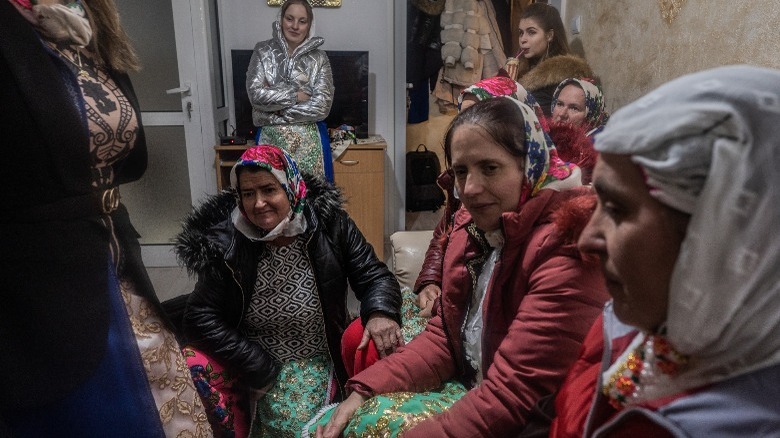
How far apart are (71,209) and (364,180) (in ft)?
9.02

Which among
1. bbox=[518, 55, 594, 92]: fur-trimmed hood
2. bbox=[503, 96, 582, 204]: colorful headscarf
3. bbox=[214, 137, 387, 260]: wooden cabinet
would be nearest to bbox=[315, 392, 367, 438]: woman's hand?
bbox=[503, 96, 582, 204]: colorful headscarf

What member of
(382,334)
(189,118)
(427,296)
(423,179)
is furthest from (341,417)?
(423,179)

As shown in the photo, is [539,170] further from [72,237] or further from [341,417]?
[72,237]

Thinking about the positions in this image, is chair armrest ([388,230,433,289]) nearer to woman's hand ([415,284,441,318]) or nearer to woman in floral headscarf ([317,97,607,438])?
woman's hand ([415,284,441,318])

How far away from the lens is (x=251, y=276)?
5.00ft

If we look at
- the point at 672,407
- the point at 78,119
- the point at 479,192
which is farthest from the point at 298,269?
the point at 672,407

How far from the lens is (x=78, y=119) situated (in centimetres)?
68

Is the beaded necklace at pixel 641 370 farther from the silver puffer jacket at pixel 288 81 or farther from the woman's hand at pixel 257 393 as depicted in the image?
the silver puffer jacket at pixel 288 81

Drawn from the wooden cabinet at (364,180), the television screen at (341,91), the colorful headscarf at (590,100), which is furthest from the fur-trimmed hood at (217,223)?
the television screen at (341,91)

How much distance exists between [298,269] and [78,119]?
0.94 m

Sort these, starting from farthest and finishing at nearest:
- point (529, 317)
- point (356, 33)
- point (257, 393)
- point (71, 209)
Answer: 1. point (356, 33)
2. point (257, 393)
3. point (529, 317)
4. point (71, 209)

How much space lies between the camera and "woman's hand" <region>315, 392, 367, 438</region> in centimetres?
108

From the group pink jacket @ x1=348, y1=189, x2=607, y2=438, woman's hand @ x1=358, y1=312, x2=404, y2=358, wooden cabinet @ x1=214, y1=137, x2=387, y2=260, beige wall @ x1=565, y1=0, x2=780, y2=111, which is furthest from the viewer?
wooden cabinet @ x1=214, y1=137, x2=387, y2=260

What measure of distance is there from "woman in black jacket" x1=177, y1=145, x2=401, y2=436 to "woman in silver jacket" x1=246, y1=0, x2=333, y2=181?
1558 millimetres
